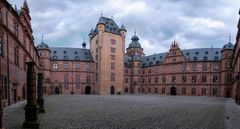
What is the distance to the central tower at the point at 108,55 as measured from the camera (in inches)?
2334

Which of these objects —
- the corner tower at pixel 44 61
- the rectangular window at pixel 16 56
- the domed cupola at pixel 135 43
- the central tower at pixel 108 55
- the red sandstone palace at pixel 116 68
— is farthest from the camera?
the domed cupola at pixel 135 43

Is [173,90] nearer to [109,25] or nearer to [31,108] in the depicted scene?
[109,25]

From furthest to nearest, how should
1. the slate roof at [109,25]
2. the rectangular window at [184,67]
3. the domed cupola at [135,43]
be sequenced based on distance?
the domed cupola at [135,43] < the slate roof at [109,25] < the rectangular window at [184,67]

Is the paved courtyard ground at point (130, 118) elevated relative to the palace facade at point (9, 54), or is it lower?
lower

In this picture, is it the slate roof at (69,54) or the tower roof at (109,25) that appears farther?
the slate roof at (69,54)

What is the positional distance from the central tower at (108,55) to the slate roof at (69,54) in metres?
2.78

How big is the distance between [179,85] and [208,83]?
26.7 feet

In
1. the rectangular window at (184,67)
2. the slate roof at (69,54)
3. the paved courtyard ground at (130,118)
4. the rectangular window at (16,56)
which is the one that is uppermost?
the slate roof at (69,54)

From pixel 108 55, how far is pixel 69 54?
13.6m

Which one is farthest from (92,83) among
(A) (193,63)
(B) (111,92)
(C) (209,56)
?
(C) (209,56)

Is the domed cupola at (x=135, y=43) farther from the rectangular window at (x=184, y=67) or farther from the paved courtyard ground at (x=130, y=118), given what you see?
the paved courtyard ground at (x=130, y=118)

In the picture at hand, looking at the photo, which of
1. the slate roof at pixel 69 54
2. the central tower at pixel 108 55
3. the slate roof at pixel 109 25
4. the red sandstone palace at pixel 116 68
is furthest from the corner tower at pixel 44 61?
the slate roof at pixel 109 25

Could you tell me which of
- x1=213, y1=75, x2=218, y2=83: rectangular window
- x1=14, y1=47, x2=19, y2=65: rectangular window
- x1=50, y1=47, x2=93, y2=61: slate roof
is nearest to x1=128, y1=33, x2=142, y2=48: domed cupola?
x1=50, y1=47, x2=93, y2=61: slate roof

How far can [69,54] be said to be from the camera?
64.6m
